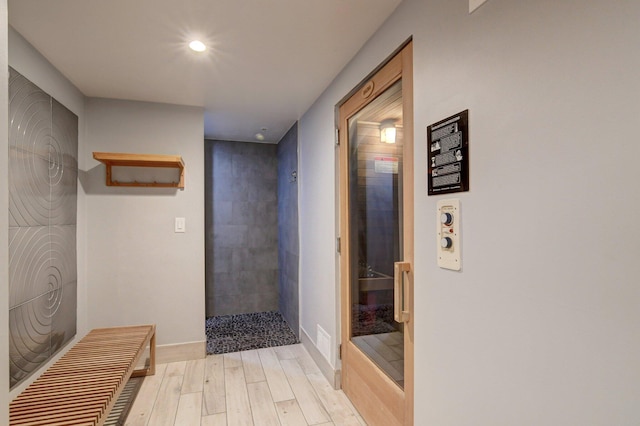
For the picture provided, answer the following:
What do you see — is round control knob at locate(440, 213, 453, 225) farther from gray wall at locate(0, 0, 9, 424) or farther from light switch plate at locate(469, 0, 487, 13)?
gray wall at locate(0, 0, 9, 424)

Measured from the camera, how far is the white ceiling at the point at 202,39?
64.7 inches

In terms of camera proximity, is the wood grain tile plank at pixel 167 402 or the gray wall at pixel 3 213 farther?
the wood grain tile plank at pixel 167 402

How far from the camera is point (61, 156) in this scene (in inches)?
94.0

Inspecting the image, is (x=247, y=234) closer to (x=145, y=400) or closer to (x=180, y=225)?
(x=180, y=225)

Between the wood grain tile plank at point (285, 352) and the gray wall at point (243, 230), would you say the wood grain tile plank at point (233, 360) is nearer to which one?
the wood grain tile plank at point (285, 352)

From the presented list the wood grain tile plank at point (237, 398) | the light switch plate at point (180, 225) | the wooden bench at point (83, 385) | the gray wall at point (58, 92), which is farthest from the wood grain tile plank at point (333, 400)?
the gray wall at point (58, 92)

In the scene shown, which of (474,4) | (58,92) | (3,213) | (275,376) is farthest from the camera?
(275,376)

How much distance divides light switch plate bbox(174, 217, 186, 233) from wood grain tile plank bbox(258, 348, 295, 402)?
1.39 metres

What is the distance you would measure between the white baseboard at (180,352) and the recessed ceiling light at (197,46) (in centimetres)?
246

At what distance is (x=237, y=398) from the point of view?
2.38 metres

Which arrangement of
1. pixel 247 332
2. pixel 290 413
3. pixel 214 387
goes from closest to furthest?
1. pixel 290 413
2. pixel 214 387
3. pixel 247 332

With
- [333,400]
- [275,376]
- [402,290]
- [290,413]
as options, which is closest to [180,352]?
[275,376]

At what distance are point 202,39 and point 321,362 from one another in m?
2.54

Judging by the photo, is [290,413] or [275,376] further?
[275,376]
